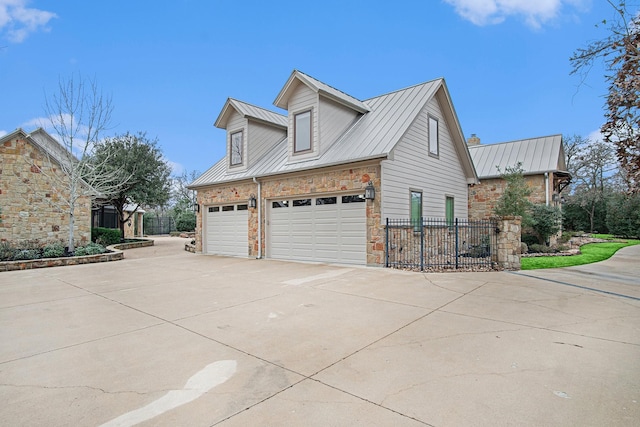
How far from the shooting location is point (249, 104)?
48.4 ft

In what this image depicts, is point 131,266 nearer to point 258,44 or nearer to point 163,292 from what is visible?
point 163,292

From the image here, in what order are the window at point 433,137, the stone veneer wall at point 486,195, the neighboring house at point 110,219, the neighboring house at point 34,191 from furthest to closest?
the neighboring house at point 110,219
the stone veneer wall at point 486,195
the neighboring house at point 34,191
the window at point 433,137

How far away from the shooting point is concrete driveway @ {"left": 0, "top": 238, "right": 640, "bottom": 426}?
99.8 inches

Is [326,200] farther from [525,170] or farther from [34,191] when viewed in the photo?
[34,191]

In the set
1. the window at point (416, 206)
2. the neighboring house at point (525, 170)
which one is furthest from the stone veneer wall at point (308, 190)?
the neighboring house at point (525, 170)

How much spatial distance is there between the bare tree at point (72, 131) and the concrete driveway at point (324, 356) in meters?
8.89

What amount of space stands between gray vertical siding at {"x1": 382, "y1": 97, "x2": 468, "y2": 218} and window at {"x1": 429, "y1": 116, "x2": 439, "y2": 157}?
0.74 feet

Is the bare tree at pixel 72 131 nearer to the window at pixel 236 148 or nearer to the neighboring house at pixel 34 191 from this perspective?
the neighboring house at pixel 34 191

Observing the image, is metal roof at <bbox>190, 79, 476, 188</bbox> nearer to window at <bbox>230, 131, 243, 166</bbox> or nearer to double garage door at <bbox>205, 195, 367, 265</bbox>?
window at <bbox>230, 131, 243, 166</bbox>

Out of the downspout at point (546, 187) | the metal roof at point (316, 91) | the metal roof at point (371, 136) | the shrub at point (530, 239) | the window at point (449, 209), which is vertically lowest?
the shrub at point (530, 239)

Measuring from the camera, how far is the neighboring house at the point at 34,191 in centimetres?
1368

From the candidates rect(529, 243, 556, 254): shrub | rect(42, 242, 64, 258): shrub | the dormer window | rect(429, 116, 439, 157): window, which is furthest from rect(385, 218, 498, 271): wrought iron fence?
rect(42, 242, 64, 258): shrub

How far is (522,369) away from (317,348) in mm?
2063

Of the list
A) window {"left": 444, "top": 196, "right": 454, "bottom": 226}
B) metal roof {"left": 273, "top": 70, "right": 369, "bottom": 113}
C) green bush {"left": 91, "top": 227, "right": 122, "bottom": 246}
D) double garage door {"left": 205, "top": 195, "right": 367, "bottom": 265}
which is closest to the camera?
double garage door {"left": 205, "top": 195, "right": 367, "bottom": 265}
